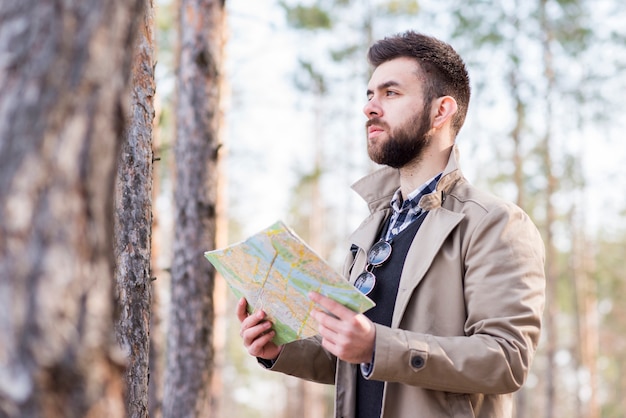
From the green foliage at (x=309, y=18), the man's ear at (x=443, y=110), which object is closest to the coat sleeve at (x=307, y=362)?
the man's ear at (x=443, y=110)

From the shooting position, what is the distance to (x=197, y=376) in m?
5.53

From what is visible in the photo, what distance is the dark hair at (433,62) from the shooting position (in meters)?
2.82

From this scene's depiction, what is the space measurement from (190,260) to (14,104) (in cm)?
436

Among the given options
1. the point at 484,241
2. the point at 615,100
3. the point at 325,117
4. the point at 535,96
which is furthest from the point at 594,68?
the point at 484,241

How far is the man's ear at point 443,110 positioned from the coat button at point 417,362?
1.07m

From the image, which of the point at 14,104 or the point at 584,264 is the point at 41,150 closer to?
the point at 14,104

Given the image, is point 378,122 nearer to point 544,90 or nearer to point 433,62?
point 433,62

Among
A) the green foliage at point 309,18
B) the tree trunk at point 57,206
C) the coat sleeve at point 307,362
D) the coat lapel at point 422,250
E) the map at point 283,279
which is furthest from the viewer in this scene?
the green foliage at point 309,18

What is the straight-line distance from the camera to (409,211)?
2770 mm

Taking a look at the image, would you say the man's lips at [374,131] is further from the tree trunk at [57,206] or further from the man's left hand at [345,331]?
the tree trunk at [57,206]

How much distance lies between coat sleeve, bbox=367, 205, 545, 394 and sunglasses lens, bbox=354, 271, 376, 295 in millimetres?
279

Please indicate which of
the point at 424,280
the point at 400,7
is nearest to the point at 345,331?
the point at 424,280

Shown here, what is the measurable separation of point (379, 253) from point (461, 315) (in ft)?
1.49

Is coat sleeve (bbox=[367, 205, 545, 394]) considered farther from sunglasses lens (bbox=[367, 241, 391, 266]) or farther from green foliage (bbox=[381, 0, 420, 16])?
green foliage (bbox=[381, 0, 420, 16])
